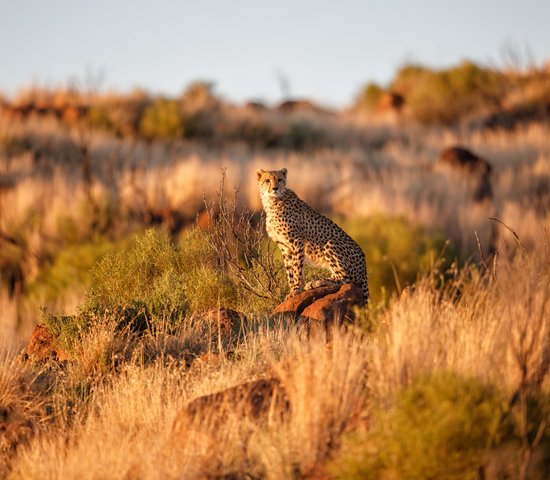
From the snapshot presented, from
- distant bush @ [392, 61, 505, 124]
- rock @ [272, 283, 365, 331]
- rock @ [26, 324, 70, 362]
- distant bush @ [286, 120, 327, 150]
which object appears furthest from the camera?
distant bush @ [392, 61, 505, 124]

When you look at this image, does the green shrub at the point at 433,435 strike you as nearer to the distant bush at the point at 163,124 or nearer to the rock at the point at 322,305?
the rock at the point at 322,305

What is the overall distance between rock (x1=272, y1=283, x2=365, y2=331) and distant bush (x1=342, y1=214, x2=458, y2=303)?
6.11m

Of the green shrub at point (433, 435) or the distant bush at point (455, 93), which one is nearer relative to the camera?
the green shrub at point (433, 435)

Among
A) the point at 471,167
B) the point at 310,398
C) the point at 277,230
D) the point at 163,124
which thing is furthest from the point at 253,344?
the point at 163,124

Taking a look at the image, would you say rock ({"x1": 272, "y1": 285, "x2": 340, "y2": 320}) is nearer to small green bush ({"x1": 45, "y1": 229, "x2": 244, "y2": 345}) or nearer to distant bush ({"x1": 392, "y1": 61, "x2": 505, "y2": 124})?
small green bush ({"x1": 45, "y1": 229, "x2": 244, "y2": 345})

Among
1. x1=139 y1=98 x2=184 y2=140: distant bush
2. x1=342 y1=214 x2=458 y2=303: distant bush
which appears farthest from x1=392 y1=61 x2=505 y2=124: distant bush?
x1=342 y1=214 x2=458 y2=303: distant bush

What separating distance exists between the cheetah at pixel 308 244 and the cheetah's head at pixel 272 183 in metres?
0.01

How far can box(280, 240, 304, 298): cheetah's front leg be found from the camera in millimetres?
8466

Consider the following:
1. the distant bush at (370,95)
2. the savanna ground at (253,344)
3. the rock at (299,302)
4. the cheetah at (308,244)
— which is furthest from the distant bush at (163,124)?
the rock at (299,302)

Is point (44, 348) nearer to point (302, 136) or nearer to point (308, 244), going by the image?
point (308, 244)

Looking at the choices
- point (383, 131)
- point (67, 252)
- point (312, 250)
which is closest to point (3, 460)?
point (312, 250)

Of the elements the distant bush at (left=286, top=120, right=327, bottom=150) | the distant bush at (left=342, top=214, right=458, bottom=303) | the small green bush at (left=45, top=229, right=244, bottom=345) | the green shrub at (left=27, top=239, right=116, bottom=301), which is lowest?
the green shrub at (left=27, top=239, right=116, bottom=301)

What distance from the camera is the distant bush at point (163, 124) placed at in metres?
26.7

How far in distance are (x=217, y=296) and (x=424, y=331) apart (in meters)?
3.22
